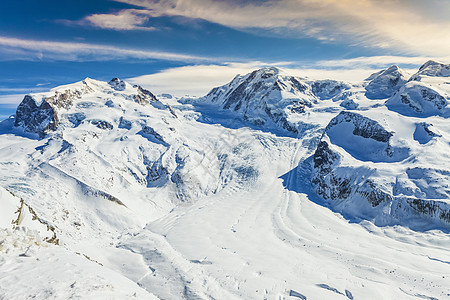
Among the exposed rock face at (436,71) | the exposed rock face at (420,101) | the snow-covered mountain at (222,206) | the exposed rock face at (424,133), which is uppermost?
the exposed rock face at (436,71)

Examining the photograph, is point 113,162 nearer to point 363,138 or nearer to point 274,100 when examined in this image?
point 363,138

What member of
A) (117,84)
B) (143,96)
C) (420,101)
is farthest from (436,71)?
(117,84)

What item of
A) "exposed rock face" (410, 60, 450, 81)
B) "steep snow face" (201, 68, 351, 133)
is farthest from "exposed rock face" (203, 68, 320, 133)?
"exposed rock face" (410, 60, 450, 81)

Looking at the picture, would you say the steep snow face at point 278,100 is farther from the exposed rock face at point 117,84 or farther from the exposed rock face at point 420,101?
the exposed rock face at point 117,84

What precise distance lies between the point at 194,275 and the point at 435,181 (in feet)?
161

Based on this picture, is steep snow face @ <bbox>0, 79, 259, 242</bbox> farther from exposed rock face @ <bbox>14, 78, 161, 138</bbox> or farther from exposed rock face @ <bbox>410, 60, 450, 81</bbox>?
exposed rock face @ <bbox>410, 60, 450, 81</bbox>

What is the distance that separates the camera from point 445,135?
6738 centimetres

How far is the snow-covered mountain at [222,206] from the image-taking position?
105 feet

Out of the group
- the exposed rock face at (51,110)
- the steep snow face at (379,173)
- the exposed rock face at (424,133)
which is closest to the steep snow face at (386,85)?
the steep snow face at (379,173)

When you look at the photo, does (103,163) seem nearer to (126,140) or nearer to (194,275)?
Answer: (126,140)

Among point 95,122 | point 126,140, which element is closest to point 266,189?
point 126,140

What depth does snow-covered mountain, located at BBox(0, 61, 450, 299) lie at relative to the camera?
31969 mm

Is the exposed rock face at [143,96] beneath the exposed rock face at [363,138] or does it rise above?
above

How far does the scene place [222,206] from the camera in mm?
71875
